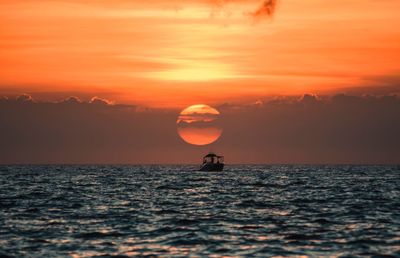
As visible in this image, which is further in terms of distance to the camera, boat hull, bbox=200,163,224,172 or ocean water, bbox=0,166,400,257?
boat hull, bbox=200,163,224,172

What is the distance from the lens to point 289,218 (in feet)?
154

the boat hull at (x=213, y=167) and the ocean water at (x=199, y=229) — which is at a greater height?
the boat hull at (x=213, y=167)

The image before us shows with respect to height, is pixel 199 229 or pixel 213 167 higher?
pixel 213 167

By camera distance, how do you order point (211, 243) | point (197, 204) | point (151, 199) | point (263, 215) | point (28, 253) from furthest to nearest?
point (151, 199) → point (197, 204) → point (263, 215) → point (211, 243) → point (28, 253)

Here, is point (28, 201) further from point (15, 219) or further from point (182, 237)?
point (182, 237)

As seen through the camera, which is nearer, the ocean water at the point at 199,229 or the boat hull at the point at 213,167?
the ocean water at the point at 199,229

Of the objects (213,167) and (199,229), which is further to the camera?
(213,167)

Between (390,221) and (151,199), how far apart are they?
95.7 ft

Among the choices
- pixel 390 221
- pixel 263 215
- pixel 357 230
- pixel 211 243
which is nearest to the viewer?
pixel 211 243

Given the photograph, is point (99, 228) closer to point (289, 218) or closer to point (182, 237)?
point (182, 237)

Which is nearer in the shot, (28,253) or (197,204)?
(28,253)

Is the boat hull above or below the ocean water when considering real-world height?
above

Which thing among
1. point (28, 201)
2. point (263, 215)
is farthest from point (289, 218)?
point (28, 201)

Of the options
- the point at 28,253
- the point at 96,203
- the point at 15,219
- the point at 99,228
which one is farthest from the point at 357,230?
the point at 96,203
